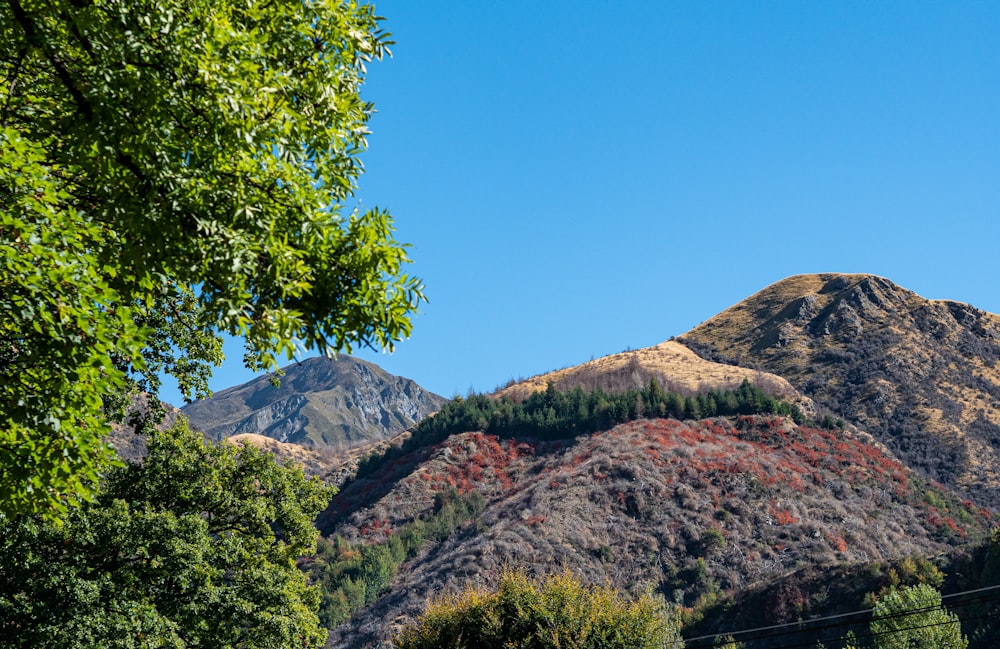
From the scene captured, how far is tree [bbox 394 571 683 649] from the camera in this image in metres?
28.2

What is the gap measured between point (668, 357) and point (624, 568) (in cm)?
7642

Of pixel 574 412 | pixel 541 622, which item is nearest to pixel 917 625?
pixel 541 622

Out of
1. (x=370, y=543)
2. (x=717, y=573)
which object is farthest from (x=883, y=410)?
→ (x=370, y=543)

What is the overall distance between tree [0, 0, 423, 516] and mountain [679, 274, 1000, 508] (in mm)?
99552

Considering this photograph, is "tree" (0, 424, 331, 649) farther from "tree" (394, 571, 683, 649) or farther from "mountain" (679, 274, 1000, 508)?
"mountain" (679, 274, 1000, 508)

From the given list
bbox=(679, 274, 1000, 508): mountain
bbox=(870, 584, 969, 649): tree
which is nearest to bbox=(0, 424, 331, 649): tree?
bbox=(870, 584, 969, 649): tree

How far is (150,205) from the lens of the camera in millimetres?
7098

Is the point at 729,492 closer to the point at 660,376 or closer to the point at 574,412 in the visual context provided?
the point at 574,412

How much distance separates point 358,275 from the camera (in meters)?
7.79

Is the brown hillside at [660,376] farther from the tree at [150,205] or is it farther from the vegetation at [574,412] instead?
the tree at [150,205]

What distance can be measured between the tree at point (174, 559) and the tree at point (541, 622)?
7.42 meters

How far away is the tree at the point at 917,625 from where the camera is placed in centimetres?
4241

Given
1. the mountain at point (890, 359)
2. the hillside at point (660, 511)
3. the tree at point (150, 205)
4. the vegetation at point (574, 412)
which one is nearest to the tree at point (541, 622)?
the tree at point (150, 205)

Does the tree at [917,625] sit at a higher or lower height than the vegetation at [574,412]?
lower
